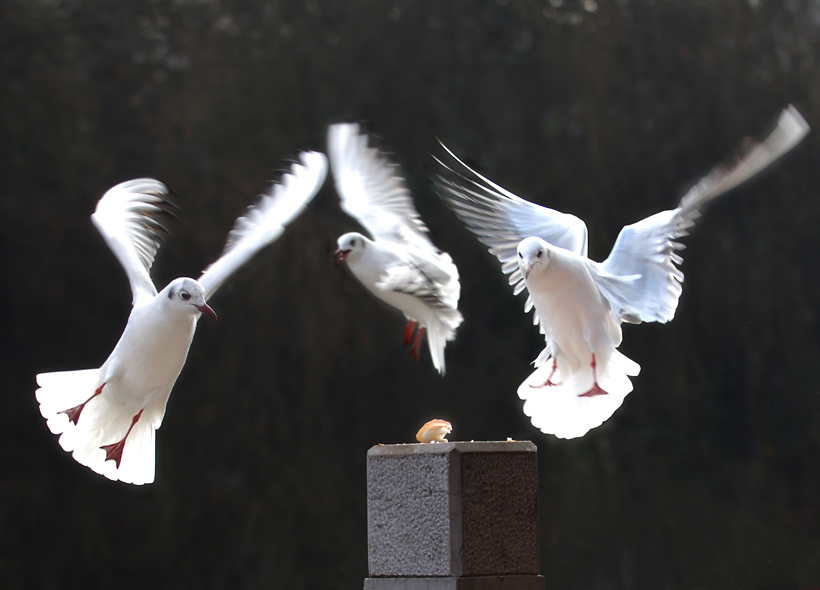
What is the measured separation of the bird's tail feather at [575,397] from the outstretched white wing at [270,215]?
157 centimetres

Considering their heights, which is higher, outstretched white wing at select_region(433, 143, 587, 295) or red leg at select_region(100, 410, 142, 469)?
outstretched white wing at select_region(433, 143, 587, 295)

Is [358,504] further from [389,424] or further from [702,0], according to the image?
[702,0]

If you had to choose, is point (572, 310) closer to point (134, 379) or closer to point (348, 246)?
point (134, 379)

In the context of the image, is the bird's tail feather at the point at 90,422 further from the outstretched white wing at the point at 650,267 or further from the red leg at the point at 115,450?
the outstretched white wing at the point at 650,267

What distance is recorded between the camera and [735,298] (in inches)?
479

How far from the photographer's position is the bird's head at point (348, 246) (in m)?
6.98

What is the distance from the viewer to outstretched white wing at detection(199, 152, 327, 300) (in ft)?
18.7

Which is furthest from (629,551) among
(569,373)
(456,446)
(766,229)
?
(456,446)

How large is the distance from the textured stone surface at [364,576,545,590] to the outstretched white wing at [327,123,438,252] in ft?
11.0

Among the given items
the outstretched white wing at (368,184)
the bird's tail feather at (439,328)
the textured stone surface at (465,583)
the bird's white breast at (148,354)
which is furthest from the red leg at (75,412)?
the outstretched white wing at (368,184)

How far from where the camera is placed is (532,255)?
477 centimetres

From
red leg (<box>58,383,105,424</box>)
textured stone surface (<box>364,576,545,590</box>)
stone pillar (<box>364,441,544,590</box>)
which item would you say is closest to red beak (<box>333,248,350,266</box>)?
red leg (<box>58,383,105,424</box>)

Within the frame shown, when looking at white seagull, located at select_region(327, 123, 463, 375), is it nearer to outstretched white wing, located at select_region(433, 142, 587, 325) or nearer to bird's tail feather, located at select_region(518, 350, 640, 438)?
outstretched white wing, located at select_region(433, 142, 587, 325)

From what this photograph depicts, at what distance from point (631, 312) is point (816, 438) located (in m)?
8.10
